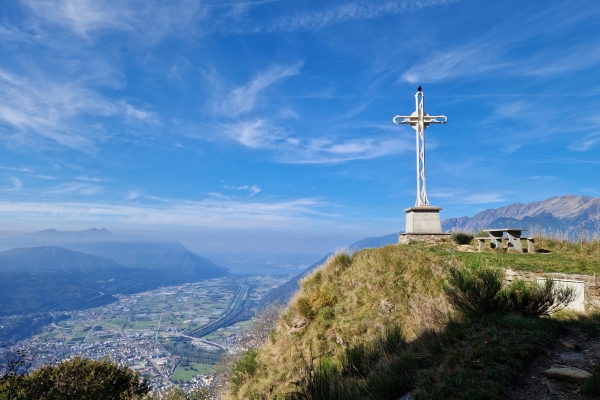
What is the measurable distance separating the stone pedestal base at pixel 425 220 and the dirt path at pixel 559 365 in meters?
9.13

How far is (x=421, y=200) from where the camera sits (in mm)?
15617

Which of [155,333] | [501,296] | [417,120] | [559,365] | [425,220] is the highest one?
[417,120]

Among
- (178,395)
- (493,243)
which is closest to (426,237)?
(493,243)

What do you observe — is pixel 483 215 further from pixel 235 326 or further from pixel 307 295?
pixel 307 295

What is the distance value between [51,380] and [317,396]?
8531 millimetres

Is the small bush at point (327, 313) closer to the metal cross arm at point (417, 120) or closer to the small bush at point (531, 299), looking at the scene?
the small bush at point (531, 299)

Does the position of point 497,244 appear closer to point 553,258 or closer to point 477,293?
point 553,258

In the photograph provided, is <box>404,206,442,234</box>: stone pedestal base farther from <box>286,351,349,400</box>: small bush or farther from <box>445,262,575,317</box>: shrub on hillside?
<box>286,351,349,400</box>: small bush

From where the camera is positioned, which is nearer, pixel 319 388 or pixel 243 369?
pixel 319 388

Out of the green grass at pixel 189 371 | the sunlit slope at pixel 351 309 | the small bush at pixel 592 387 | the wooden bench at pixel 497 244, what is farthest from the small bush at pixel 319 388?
the green grass at pixel 189 371

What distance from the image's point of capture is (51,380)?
8742 millimetres

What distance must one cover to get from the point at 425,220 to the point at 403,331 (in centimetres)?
803

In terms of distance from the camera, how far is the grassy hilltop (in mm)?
4555

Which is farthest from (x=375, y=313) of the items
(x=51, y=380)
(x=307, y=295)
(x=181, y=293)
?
(x=181, y=293)
